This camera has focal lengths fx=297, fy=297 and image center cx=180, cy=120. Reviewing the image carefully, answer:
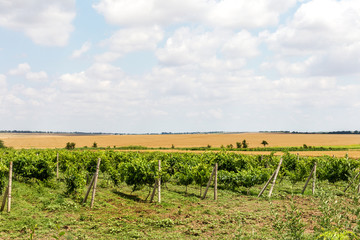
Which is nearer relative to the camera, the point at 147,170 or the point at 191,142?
the point at 147,170

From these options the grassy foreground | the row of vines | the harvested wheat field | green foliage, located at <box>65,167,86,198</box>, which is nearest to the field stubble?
the harvested wheat field

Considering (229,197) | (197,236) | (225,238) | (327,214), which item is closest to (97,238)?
(197,236)

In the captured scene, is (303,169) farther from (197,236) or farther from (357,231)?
(357,231)

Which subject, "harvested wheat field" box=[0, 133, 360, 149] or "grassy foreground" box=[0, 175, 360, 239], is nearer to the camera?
"grassy foreground" box=[0, 175, 360, 239]

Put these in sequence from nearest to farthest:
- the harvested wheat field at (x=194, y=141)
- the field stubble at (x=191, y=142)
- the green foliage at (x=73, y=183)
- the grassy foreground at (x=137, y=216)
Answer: the grassy foreground at (x=137, y=216) → the green foliage at (x=73, y=183) → the field stubble at (x=191, y=142) → the harvested wheat field at (x=194, y=141)

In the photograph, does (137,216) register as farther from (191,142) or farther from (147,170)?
(191,142)

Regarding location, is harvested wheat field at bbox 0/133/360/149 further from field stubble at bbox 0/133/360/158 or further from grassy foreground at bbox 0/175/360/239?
grassy foreground at bbox 0/175/360/239

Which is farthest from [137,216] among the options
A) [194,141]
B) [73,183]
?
[194,141]

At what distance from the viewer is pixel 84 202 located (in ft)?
44.1

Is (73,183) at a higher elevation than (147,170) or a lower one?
lower

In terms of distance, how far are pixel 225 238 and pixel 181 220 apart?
2.57m

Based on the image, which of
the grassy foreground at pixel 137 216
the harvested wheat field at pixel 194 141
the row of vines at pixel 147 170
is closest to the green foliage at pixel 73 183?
the row of vines at pixel 147 170

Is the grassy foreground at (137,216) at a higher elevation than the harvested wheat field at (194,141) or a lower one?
lower

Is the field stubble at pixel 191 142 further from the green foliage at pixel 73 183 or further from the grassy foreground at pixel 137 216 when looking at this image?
the green foliage at pixel 73 183
